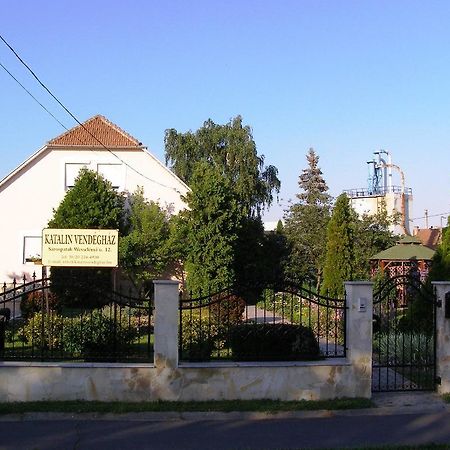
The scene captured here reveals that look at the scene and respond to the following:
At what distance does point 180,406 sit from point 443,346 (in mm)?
3988

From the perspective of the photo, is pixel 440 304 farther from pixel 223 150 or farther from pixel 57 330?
pixel 223 150

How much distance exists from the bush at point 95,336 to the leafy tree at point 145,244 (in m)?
13.1

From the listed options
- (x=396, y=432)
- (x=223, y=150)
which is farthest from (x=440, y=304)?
(x=223, y=150)

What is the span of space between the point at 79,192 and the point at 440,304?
17655mm

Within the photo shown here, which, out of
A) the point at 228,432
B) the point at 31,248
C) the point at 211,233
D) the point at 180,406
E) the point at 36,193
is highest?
the point at 36,193

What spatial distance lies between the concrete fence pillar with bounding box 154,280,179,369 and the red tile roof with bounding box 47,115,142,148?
19545 mm

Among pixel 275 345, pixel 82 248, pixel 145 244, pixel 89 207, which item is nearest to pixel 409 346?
pixel 275 345

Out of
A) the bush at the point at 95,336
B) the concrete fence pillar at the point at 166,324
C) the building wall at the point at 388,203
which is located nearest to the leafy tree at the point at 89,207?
the bush at the point at 95,336

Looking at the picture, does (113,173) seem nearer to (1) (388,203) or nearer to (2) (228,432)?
(2) (228,432)

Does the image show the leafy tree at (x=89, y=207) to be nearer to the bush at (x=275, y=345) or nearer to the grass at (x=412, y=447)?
the bush at (x=275, y=345)

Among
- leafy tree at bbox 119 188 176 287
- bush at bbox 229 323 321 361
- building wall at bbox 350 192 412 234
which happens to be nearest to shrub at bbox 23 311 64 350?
bush at bbox 229 323 321 361

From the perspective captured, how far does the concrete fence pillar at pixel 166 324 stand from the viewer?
866cm

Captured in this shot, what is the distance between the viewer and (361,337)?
900 centimetres

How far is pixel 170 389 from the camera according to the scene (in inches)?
341
